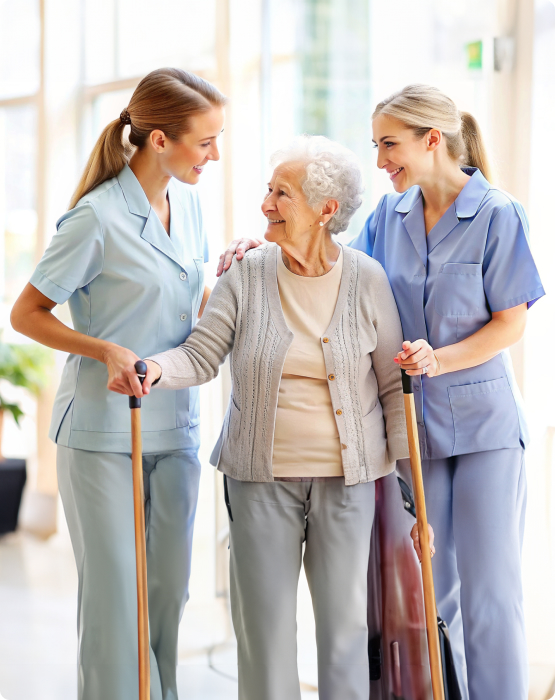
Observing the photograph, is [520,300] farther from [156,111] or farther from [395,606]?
[156,111]

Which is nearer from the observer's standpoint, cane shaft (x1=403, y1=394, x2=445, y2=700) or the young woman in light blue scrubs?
cane shaft (x1=403, y1=394, x2=445, y2=700)

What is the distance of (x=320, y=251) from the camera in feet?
5.45

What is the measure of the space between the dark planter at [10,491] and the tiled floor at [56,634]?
62mm

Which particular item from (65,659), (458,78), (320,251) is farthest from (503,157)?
(65,659)

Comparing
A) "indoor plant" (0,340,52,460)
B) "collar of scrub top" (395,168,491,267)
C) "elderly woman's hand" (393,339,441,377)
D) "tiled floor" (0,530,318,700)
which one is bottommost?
"tiled floor" (0,530,318,700)

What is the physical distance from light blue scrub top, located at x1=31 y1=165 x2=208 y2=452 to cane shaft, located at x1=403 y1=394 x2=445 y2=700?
0.58 metres

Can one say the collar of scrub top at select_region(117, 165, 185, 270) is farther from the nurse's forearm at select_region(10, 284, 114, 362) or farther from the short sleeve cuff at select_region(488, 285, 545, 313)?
the short sleeve cuff at select_region(488, 285, 545, 313)

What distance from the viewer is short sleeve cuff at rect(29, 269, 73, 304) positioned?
1595mm

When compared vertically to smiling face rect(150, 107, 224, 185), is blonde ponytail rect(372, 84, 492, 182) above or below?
above

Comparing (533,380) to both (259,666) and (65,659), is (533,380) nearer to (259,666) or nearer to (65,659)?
(259,666)

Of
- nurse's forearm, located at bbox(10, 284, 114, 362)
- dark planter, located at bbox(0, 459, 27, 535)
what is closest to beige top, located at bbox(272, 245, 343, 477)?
nurse's forearm, located at bbox(10, 284, 114, 362)

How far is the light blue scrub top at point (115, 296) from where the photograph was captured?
161 centimetres

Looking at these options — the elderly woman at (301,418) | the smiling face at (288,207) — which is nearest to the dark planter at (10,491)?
the elderly woman at (301,418)

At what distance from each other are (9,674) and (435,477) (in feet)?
5.18
